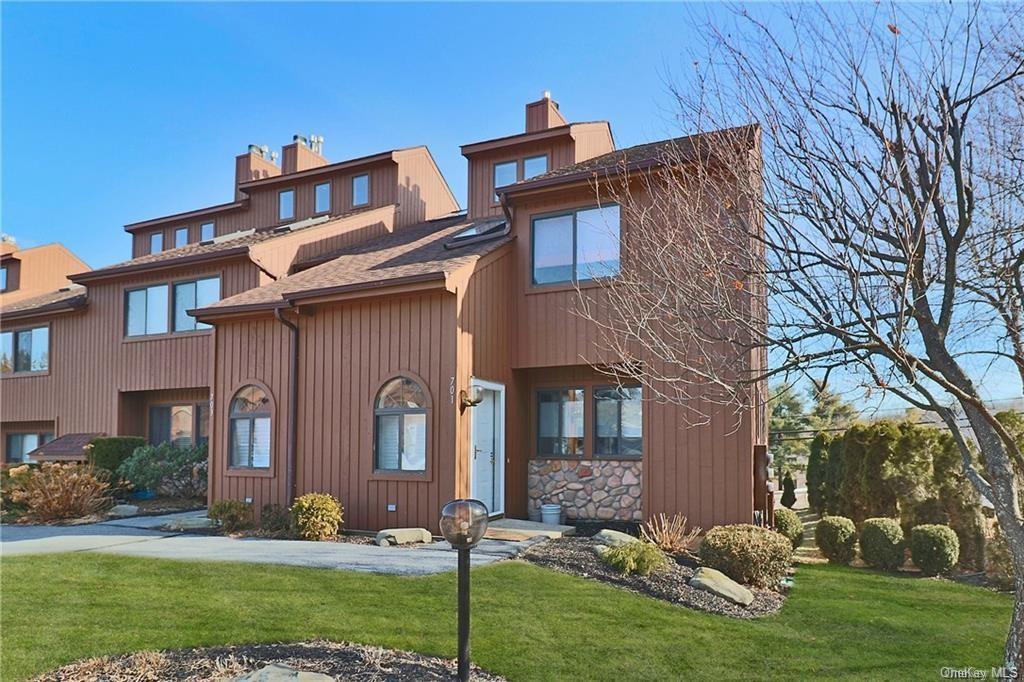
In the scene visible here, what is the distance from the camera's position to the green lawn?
17.7ft

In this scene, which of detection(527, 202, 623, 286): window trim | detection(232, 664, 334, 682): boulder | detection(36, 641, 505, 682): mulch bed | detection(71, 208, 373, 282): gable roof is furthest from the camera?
detection(71, 208, 373, 282): gable roof

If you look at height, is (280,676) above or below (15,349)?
below

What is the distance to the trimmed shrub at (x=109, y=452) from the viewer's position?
14.7 metres

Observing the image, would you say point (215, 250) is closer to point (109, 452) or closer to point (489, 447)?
point (109, 452)

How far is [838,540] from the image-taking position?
385 inches

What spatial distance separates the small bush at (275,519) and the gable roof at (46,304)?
9826mm

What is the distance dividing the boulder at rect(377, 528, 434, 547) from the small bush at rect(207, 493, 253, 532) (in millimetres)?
2558

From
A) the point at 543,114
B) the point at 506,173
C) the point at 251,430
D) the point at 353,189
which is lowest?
the point at 251,430

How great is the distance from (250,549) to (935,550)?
862cm

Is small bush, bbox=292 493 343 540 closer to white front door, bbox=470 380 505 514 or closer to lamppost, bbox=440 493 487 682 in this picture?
white front door, bbox=470 380 505 514

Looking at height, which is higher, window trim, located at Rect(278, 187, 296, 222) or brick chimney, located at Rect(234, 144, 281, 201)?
brick chimney, located at Rect(234, 144, 281, 201)

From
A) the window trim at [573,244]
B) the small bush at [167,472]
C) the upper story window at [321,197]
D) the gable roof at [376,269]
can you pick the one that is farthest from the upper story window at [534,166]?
the small bush at [167,472]

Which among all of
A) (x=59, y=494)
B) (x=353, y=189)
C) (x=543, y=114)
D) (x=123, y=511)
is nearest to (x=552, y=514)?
(x=123, y=511)

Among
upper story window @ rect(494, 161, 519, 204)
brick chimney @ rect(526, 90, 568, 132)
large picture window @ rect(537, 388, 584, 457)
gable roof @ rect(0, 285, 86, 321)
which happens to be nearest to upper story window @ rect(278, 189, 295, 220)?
gable roof @ rect(0, 285, 86, 321)
